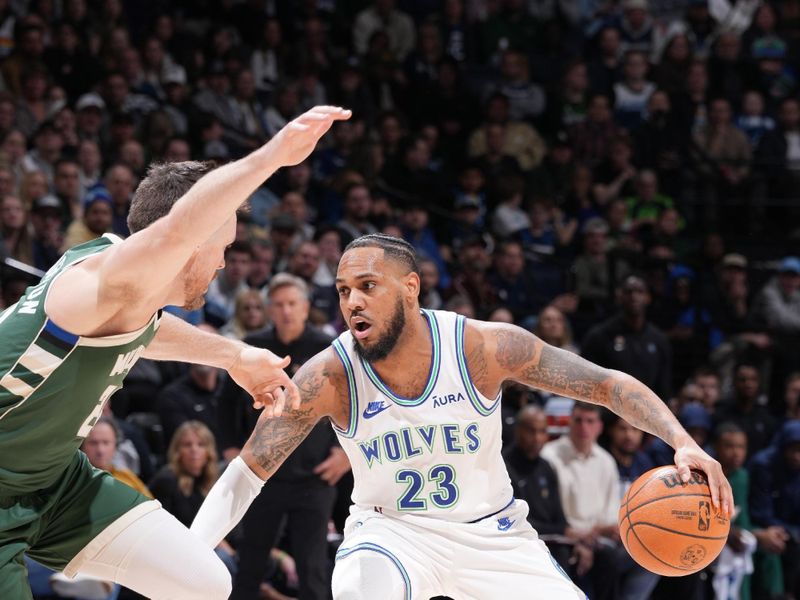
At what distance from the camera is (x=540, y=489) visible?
27.0 feet

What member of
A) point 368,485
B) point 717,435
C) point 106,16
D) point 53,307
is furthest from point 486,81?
point 53,307

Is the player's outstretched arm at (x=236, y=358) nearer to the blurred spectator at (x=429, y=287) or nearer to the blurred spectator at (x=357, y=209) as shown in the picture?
the blurred spectator at (x=429, y=287)

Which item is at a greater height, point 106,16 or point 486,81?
point 106,16

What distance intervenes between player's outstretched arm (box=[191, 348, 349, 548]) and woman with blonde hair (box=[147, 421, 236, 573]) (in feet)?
9.55

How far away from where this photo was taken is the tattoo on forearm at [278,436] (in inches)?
184

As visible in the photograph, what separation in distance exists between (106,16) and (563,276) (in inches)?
196

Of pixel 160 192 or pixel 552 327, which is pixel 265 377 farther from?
pixel 552 327

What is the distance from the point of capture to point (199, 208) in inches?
133

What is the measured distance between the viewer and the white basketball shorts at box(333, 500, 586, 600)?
431cm

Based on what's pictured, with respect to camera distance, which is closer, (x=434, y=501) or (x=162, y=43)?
(x=434, y=501)

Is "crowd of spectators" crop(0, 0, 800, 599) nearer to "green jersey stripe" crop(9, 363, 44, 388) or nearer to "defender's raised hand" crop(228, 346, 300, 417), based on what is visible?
"defender's raised hand" crop(228, 346, 300, 417)

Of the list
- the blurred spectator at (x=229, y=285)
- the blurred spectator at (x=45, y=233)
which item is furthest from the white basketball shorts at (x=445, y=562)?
the blurred spectator at (x=45, y=233)

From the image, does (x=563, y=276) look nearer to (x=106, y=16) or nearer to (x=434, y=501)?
(x=106, y=16)

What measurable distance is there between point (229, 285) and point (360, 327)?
15.9 ft
